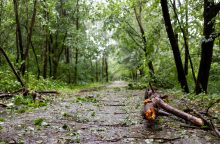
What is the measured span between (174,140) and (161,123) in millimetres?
1241

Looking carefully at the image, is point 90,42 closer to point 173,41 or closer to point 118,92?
point 118,92

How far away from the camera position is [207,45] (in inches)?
466

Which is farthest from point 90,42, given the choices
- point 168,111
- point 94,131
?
point 94,131

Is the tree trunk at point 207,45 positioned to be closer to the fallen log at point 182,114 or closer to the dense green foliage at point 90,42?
the dense green foliage at point 90,42

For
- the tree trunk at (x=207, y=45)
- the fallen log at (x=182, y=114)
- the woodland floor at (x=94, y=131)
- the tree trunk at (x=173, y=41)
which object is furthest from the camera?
the tree trunk at (x=173, y=41)

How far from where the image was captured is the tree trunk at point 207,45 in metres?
11.0

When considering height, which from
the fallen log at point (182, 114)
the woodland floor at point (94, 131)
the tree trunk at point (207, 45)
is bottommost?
the woodland floor at point (94, 131)

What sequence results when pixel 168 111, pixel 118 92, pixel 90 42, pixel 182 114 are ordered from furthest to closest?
pixel 90 42 → pixel 118 92 → pixel 168 111 → pixel 182 114

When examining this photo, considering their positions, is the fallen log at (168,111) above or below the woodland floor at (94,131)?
above

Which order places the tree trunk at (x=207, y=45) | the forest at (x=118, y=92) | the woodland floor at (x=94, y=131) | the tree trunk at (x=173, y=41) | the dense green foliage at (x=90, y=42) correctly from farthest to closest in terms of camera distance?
the dense green foliage at (x=90, y=42) < the tree trunk at (x=173, y=41) < the tree trunk at (x=207, y=45) < the forest at (x=118, y=92) < the woodland floor at (x=94, y=131)

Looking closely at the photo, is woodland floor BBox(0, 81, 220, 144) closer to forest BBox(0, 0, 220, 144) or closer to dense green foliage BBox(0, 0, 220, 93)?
forest BBox(0, 0, 220, 144)

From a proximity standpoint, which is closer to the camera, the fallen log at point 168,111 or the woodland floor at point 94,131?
the woodland floor at point 94,131

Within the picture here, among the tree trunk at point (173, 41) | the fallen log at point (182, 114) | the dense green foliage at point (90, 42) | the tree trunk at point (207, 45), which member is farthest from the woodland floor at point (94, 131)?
the dense green foliage at point (90, 42)

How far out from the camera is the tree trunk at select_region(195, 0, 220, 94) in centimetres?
1099
